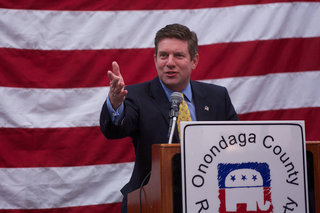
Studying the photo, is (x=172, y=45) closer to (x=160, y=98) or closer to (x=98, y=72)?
(x=160, y=98)

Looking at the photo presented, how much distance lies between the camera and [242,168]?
3.44 ft

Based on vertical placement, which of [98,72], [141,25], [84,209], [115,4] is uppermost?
[115,4]

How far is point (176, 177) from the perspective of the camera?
1.03m

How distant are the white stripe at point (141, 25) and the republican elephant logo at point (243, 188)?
1.78 m

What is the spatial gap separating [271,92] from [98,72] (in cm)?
147

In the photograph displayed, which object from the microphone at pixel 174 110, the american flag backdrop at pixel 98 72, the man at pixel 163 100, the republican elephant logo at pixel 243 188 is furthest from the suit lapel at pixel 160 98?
the american flag backdrop at pixel 98 72

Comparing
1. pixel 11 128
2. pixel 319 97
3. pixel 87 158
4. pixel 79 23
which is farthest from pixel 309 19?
pixel 11 128

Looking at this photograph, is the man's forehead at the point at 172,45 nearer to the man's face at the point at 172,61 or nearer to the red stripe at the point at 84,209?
the man's face at the point at 172,61

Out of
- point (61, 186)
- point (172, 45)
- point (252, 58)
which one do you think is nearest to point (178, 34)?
point (172, 45)

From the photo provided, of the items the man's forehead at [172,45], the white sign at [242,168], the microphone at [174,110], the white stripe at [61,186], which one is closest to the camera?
the white sign at [242,168]

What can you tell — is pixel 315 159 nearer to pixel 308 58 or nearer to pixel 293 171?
pixel 293 171

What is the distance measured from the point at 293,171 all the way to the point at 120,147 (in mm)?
1671

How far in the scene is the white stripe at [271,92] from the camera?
271cm

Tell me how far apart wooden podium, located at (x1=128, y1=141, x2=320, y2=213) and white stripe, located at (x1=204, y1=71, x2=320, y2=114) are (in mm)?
1571
